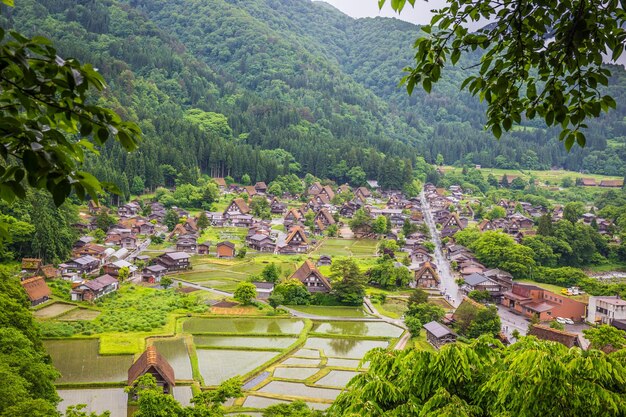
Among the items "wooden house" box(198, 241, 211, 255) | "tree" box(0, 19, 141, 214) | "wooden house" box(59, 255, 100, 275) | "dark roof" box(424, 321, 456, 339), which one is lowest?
"wooden house" box(198, 241, 211, 255)

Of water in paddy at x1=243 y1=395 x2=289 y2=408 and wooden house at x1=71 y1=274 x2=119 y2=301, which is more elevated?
water in paddy at x1=243 y1=395 x2=289 y2=408

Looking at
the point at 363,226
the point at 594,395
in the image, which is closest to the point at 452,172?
the point at 363,226

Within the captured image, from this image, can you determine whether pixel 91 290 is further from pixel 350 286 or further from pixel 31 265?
pixel 350 286

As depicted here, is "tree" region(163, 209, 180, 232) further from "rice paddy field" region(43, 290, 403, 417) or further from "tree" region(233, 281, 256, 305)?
"rice paddy field" region(43, 290, 403, 417)

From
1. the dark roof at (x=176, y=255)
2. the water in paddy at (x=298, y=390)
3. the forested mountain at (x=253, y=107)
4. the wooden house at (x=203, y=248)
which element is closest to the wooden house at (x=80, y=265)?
the dark roof at (x=176, y=255)

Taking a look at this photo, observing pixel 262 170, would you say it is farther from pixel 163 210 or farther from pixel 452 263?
pixel 452 263

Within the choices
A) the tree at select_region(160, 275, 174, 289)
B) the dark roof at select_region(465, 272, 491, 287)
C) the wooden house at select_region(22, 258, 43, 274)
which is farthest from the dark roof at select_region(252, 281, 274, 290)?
the dark roof at select_region(465, 272, 491, 287)

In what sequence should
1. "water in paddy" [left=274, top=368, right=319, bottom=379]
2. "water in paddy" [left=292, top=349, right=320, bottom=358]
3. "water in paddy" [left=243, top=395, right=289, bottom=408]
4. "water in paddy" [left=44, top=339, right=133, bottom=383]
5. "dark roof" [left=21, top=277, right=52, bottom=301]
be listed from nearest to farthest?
"water in paddy" [left=243, top=395, right=289, bottom=408] → "water in paddy" [left=44, top=339, right=133, bottom=383] → "water in paddy" [left=274, top=368, right=319, bottom=379] → "water in paddy" [left=292, top=349, right=320, bottom=358] → "dark roof" [left=21, top=277, right=52, bottom=301]
